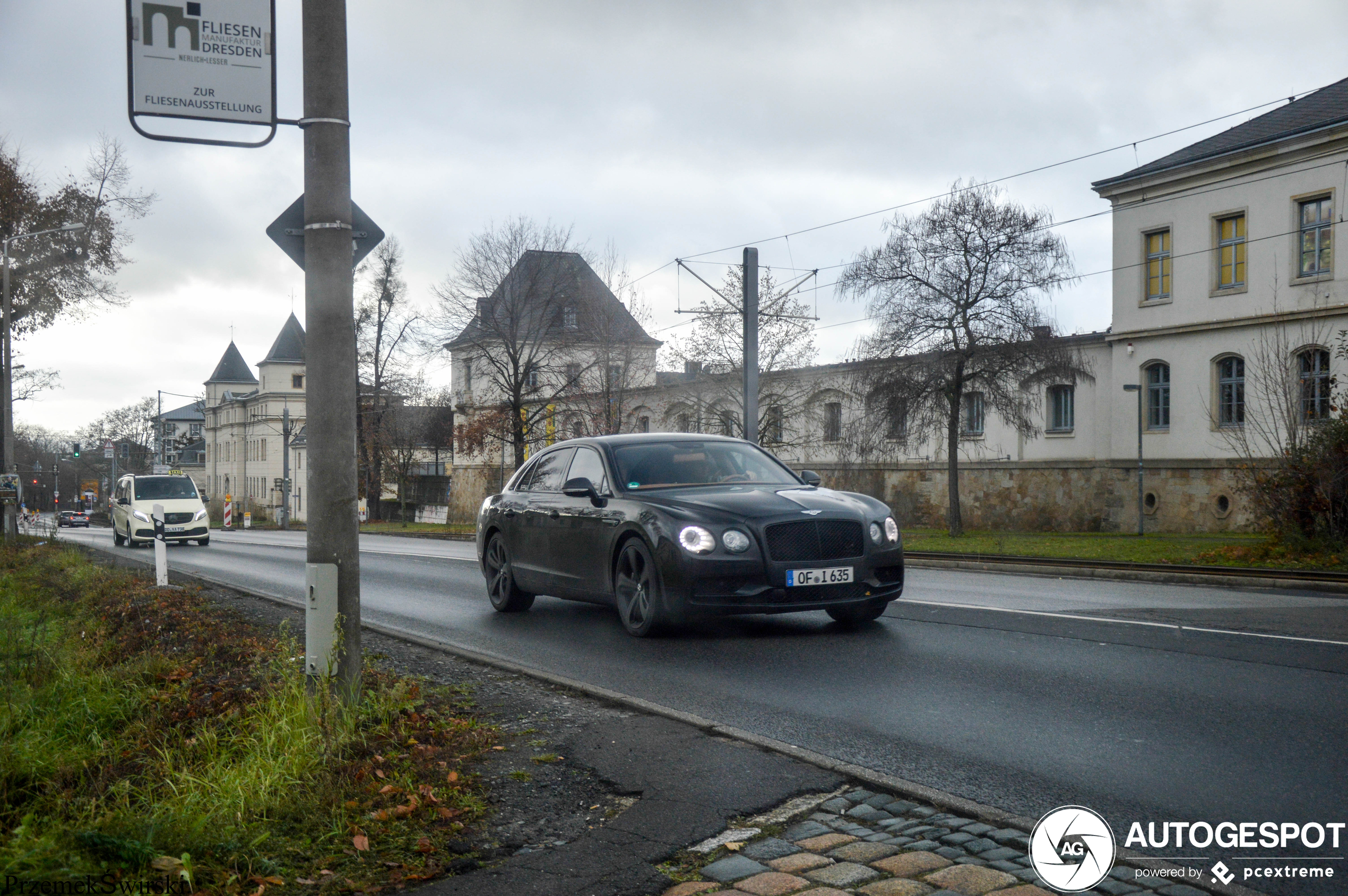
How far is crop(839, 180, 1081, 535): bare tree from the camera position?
30219 mm

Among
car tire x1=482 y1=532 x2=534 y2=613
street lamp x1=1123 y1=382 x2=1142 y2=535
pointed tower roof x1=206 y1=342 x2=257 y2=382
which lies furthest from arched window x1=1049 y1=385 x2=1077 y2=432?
pointed tower roof x1=206 y1=342 x2=257 y2=382

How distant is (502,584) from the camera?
11414 millimetres

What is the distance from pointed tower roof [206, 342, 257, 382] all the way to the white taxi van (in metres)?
107

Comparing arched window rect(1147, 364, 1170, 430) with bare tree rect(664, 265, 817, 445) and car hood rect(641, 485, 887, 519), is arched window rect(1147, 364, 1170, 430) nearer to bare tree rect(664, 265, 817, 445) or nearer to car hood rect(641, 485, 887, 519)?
bare tree rect(664, 265, 817, 445)

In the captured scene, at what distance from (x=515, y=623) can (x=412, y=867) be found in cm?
685

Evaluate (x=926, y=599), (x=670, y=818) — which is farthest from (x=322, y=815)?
(x=926, y=599)

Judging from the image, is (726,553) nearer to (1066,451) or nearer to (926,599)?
(926,599)

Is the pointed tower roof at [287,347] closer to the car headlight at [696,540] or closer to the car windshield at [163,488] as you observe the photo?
the car windshield at [163,488]

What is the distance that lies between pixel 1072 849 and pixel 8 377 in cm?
3120

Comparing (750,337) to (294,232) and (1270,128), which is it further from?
(294,232)

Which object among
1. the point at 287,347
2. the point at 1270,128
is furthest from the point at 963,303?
the point at 287,347

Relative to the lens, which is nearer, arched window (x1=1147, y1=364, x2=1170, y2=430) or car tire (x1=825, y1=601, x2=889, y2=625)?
car tire (x1=825, y1=601, x2=889, y2=625)

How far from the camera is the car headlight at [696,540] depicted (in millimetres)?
8359

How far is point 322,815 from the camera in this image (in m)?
4.13
